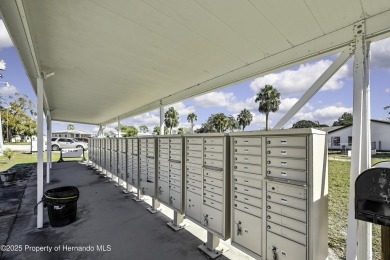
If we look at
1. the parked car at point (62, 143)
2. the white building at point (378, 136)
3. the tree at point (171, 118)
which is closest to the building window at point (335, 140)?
the white building at point (378, 136)

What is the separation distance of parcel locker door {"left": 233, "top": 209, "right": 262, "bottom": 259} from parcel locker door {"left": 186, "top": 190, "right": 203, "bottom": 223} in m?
0.66

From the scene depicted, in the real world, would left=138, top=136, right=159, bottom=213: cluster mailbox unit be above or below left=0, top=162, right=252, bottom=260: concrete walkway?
above

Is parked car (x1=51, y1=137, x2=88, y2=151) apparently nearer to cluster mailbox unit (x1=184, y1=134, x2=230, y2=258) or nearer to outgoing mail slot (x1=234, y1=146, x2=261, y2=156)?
cluster mailbox unit (x1=184, y1=134, x2=230, y2=258)

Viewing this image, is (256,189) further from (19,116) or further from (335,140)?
(19,116)

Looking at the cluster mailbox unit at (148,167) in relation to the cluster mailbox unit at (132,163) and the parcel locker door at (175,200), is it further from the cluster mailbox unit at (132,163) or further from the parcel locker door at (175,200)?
the parcel locker door at (175,200)

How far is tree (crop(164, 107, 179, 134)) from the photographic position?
34312 millimetres

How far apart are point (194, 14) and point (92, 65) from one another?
2295 millimetres


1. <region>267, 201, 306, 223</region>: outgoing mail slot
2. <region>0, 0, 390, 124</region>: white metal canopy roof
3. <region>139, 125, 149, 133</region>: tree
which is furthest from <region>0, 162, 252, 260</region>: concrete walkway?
<region>139, 125, 149, 133</region>: tree

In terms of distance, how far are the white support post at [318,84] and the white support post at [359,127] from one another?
0.43 ft

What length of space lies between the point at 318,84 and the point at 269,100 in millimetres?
21873

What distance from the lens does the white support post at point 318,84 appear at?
213 centimetres

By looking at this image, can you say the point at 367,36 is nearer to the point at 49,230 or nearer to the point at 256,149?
the point at 256,149

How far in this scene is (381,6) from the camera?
1.71m

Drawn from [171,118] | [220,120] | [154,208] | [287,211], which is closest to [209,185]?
[287,211]
